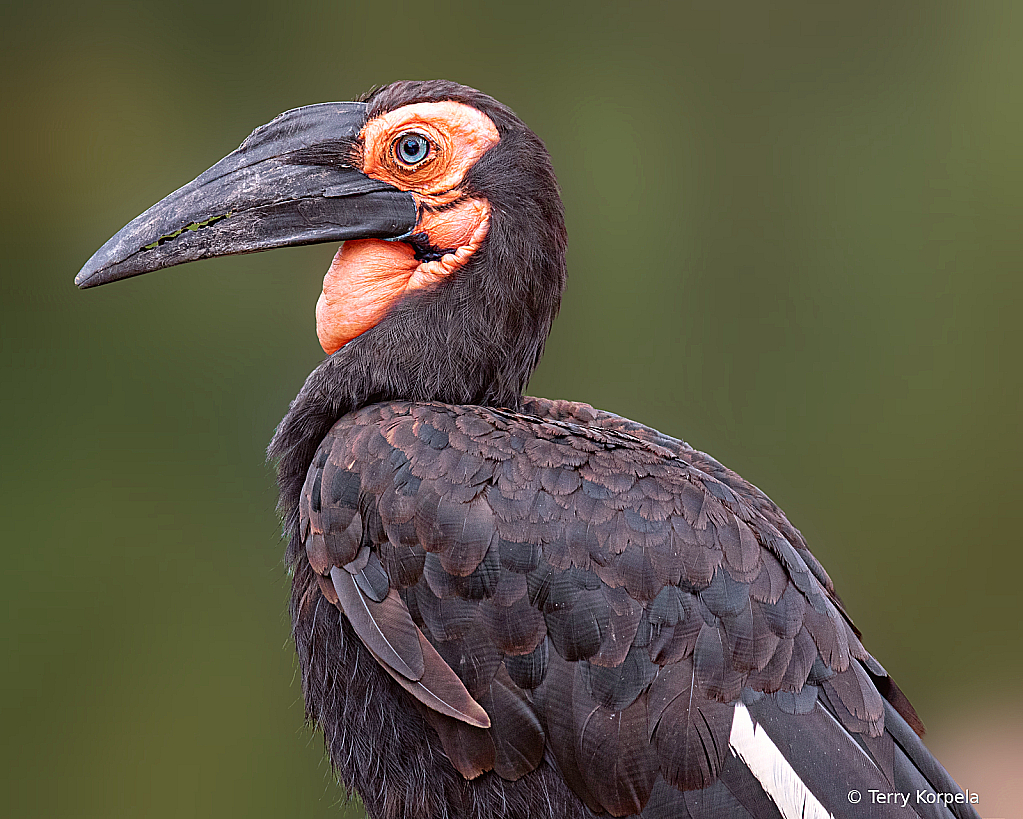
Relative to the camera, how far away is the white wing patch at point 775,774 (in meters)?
1.26

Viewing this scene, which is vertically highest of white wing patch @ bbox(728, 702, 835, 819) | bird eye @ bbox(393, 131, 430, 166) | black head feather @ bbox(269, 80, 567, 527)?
bird eye @ bbox(393, 131, 430, 166)

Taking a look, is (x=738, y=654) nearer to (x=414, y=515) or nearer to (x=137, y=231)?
(x=414, y=515)

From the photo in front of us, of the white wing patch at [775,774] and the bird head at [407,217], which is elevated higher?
the bird head at [407,217]

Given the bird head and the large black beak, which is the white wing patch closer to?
the bird head

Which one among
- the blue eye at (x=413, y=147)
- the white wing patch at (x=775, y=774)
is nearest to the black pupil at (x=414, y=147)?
the blue eye at (x=413, y=147)

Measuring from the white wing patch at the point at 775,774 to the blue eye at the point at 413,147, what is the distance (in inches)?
35.3

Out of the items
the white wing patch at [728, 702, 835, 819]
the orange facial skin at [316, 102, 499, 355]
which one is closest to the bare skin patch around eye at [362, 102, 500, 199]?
the orange facial skin at [316, 102, 499, 355]

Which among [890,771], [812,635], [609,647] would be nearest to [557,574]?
[609,647]

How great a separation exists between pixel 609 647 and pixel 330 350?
0.65 m

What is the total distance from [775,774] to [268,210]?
103cm

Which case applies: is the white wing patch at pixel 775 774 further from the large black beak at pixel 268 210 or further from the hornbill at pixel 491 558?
the large black beak at pixel 268 210

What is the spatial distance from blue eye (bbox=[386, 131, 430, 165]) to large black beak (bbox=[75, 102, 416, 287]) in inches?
1.9

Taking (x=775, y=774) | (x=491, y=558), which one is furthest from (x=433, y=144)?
(x=775, y=774)

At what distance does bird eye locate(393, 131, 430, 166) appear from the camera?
153 cm
